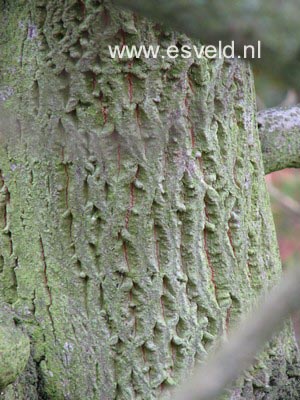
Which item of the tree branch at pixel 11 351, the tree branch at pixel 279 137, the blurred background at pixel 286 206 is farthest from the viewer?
the blurred background at pixel 286 206

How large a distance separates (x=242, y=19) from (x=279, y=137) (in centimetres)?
124

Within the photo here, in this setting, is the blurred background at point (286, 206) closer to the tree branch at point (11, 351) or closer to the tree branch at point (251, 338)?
the tree branch at point (11, 351)

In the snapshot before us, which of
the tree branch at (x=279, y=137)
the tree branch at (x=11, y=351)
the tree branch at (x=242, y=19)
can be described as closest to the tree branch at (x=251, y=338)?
the tree branch at (x=242, y=19)

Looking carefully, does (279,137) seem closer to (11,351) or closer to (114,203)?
(114,203)

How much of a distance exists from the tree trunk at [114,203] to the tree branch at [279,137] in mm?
185

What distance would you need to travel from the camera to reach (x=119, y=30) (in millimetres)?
1131

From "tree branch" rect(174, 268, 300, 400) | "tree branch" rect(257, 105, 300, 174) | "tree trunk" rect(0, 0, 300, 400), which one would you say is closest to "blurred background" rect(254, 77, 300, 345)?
"tree branch" rect(257, 105, 300, 174)

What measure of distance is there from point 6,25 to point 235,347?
104 cm

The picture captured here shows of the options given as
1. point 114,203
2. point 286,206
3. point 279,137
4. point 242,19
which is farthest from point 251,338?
point 286,206

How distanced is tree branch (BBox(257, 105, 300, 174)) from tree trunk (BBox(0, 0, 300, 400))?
0.61 ft

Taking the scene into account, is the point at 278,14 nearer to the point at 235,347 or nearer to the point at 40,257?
the point at 235,347

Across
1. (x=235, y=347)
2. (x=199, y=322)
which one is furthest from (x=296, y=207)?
(x=235, y=347)

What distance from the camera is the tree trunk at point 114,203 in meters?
1.18

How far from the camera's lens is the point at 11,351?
117cm
